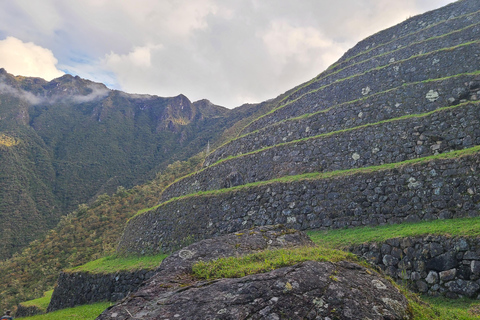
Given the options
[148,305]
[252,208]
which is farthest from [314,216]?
[148,305]

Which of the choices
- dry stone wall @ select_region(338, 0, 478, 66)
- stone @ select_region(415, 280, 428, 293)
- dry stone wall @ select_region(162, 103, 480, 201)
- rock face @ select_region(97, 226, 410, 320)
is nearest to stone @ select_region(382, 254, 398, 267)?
stone @ select_region(415, 280, 428, 293)

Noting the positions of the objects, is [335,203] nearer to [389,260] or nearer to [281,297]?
[389,260]

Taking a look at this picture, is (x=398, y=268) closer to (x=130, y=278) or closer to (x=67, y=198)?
(x=130, y=278)

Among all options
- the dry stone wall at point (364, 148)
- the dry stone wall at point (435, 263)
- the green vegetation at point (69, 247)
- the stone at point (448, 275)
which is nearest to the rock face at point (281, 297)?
the dry stone wall at point (435, 263)

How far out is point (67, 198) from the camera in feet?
138

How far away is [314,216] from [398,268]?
4.29m

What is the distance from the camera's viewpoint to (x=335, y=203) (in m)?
11.5

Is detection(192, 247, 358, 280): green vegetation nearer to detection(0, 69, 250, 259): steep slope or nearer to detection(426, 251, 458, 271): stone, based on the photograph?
detection(426, 251, 458, 271): stone

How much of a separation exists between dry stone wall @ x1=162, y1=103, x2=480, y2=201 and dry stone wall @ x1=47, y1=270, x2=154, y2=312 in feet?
23.3

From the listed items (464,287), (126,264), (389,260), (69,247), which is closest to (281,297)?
(464,287)

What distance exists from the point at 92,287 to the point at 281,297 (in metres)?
16.2

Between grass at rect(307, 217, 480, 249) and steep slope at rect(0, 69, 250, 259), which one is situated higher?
steep slope at rect(0, 69, 250, 259)

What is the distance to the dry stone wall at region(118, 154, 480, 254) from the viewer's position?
908cm

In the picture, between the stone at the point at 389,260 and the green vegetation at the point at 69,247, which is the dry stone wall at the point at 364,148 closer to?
the stone at the point at 389,260
